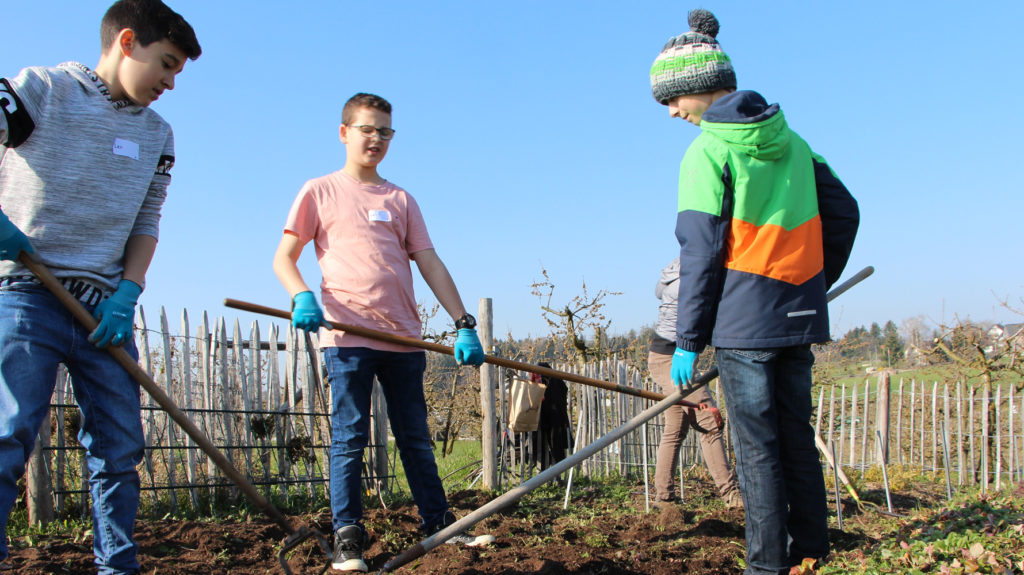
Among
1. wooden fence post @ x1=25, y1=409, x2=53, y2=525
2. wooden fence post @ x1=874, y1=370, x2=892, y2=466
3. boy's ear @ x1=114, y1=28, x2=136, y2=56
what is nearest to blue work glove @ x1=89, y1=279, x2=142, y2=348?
boy's ear @ x1=114, y1=28, x2=136, y2=56

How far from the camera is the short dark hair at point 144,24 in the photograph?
2.31m

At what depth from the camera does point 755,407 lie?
2408mm

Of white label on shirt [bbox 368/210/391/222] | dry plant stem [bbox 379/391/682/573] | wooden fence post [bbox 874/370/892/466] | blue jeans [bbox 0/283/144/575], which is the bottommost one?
wooden fence post [bbox 874/370/892/466]

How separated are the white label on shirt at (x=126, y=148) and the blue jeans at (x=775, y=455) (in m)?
2.06

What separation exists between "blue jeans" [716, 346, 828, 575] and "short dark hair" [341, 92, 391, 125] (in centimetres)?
182

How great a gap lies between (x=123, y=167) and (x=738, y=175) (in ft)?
6.55

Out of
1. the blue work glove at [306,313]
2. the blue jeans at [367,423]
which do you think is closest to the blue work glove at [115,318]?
the blue work glove at [306,313]

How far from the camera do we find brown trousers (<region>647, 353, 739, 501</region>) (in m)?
4.09

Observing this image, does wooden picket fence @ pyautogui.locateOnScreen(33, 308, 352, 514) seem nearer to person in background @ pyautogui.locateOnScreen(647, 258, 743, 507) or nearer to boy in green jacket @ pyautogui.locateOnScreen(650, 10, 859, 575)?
person in background @ pyautogui.locateOnScreen(647, 258, 743, 507)

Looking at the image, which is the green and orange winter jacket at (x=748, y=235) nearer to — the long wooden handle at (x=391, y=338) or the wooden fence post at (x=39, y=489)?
the long wooden handle at (x=391, y=338)

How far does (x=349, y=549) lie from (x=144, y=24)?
202 centimetres

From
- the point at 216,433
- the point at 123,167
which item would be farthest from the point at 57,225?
the point at 216,433

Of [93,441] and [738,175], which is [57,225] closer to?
[93,441]

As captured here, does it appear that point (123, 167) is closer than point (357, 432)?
Yes
